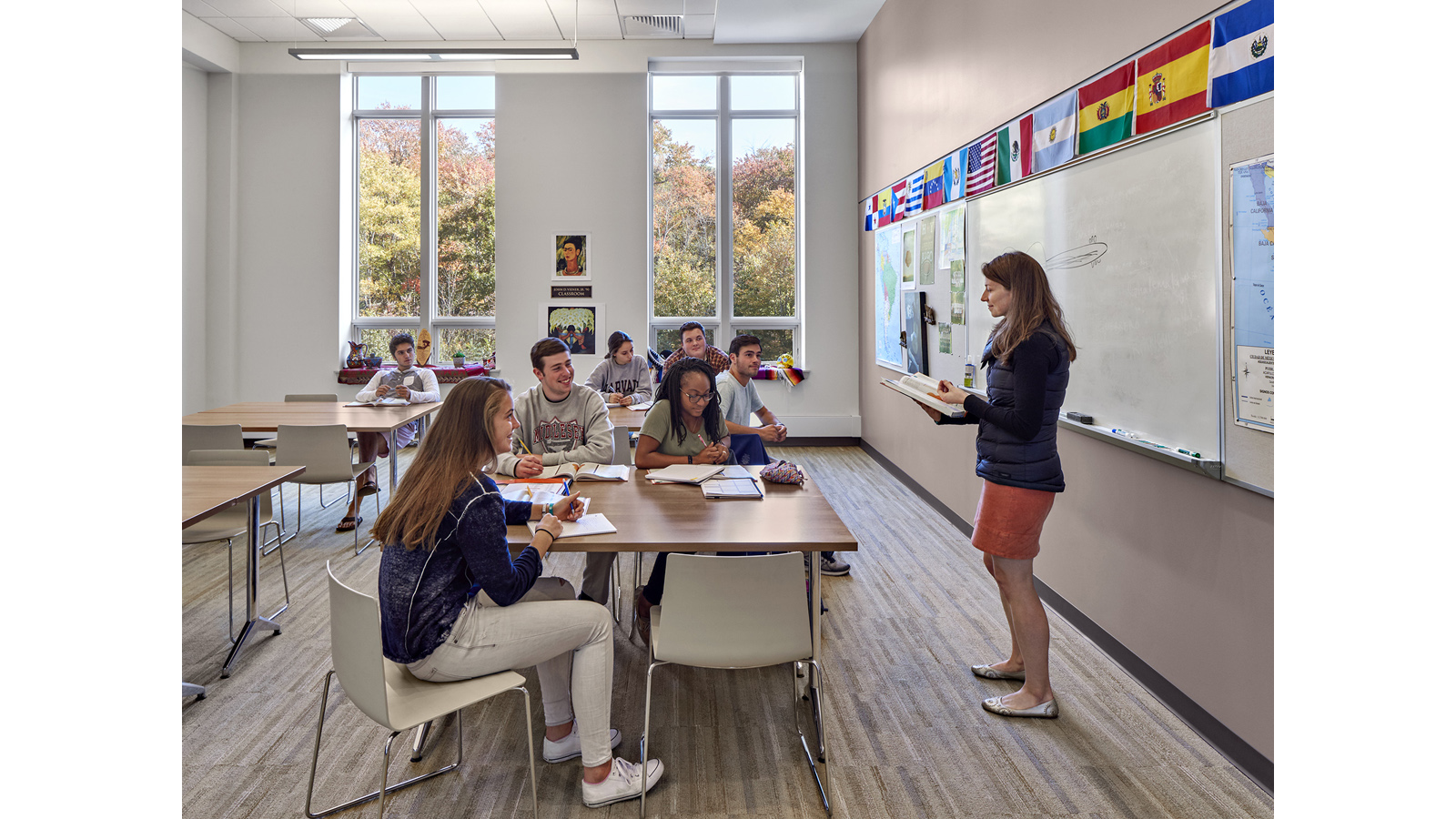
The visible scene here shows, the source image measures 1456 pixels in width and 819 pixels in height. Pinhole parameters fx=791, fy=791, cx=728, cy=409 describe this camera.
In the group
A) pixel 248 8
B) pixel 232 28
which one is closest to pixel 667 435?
pixel 248 8

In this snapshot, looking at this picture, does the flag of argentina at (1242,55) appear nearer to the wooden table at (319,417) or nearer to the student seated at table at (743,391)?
the student seated at table at (743,391)

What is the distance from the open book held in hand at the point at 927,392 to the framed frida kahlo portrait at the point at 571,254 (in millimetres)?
5859

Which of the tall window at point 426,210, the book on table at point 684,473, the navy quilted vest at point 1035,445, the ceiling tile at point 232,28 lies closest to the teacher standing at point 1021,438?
the navy quilted vest at point 1035,445

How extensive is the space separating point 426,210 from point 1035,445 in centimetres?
761

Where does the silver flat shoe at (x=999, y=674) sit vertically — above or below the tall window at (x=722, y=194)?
below

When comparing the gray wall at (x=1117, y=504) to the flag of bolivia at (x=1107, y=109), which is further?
the flag of bolivia at (x=1107, y=109)

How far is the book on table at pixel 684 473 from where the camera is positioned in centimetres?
312

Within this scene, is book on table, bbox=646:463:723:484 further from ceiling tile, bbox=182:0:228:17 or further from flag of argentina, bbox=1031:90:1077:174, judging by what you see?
ceiling tile, bbox=182:0:228:17

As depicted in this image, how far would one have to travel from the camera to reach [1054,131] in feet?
11.9

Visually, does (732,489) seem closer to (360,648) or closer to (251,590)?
(360,648)
